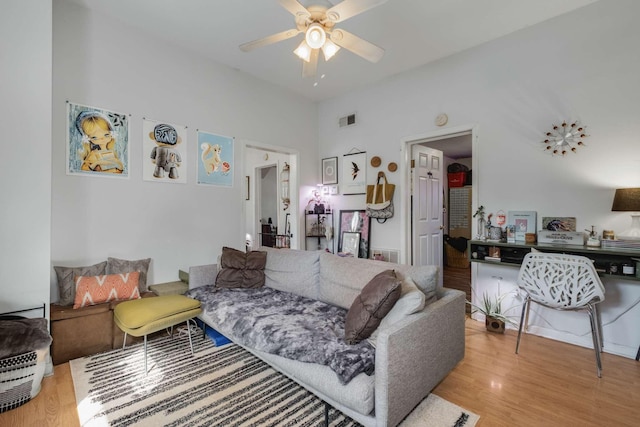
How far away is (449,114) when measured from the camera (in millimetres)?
3572

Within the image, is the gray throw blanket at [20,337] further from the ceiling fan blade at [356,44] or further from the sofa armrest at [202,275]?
the ceiling fan blade at [356,44]

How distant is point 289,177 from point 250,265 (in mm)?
2136

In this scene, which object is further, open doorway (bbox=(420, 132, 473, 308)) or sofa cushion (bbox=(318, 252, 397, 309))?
open doorway (bbox=(420, 132, 473, 308))

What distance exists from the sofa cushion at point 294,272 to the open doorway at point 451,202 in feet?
5.72

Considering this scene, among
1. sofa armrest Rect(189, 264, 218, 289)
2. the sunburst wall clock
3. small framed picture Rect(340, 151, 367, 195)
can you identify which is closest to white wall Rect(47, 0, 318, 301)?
sofa armrest Rect(189, 264, 218, 289)

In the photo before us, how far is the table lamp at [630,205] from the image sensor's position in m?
2.36

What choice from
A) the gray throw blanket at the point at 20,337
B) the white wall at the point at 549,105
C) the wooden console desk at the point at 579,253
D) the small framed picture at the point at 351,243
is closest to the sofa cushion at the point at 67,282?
the gray throw blanket at the point at 20,337

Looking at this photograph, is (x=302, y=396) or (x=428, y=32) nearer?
(x=302, y=396)

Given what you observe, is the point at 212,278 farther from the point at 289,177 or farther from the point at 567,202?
the point at 567,202

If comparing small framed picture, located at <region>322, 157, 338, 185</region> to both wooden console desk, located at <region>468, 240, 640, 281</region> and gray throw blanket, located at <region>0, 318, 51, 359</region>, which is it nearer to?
wooden console desk, located at <region>468, 240, 640, 281</region>

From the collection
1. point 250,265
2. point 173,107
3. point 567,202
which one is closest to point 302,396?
point 250,265

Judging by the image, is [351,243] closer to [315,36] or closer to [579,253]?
[579,253]

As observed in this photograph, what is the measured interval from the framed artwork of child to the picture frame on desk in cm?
407

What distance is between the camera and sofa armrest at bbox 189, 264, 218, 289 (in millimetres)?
3053
